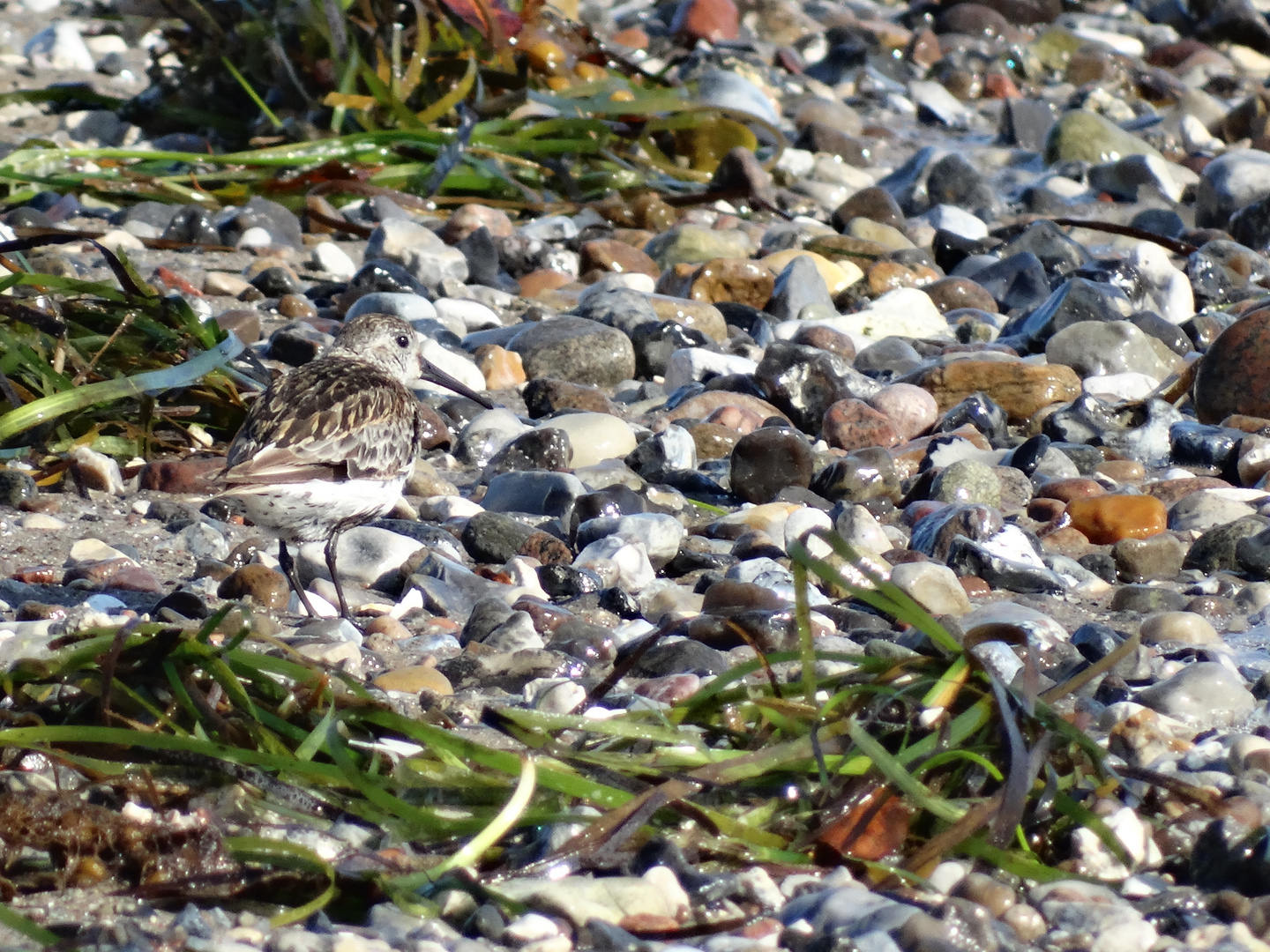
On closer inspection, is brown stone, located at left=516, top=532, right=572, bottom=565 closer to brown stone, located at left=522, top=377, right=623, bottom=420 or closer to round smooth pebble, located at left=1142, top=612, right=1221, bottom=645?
A: brown stone, located at left=522, top=377, right=623, bottom=420

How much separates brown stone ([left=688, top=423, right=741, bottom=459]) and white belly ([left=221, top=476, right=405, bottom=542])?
5.66 feet

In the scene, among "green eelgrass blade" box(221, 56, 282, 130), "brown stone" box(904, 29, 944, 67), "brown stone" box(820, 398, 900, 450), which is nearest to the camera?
"brown stone" box(820, 398, 900, 450)

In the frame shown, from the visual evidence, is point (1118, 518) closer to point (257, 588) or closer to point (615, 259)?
point (257, 588)

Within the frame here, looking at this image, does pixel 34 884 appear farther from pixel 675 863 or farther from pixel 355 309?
pixel 355 309

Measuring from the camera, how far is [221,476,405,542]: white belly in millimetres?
4066

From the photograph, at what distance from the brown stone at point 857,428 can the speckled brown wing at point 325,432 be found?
1.89 m

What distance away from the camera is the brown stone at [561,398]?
20.1 ft

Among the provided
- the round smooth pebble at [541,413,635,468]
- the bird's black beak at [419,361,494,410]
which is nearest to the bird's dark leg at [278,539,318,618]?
the bird's black beak at [419,361,494,410]

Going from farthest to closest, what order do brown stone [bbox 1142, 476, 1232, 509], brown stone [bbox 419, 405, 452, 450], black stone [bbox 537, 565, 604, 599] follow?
brown stone [bbox 419, 405, 452, 450] → brown stone [bbox 1142, 476, 1232, 509] → black stone [bbox 537, 565, 604, 599]

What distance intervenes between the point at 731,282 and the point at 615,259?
0.69 m

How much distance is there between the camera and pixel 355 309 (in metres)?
6.66

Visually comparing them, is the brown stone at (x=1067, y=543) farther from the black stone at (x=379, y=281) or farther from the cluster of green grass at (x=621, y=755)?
the black stone at (x=379, y=281)

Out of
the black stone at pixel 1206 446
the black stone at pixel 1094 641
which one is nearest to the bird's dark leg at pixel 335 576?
the black stone at pixel 1094 641

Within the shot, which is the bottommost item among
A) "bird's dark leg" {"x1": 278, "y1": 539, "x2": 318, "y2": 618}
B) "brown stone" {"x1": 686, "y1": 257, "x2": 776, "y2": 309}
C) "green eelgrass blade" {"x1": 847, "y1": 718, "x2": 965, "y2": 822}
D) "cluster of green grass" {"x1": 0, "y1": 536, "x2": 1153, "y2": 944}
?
"brown stone" {"x1": 686, "y1": 257, "x2": 776, "y2": 309}
